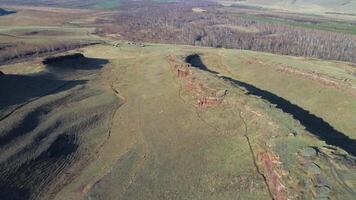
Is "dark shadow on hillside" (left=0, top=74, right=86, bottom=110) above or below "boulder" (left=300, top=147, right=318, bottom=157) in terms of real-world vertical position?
below

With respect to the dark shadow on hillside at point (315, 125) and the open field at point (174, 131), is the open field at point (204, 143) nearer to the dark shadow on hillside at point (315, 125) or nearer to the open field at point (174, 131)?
the open field at point (174, 131)

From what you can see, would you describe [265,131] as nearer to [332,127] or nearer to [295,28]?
[332,127]

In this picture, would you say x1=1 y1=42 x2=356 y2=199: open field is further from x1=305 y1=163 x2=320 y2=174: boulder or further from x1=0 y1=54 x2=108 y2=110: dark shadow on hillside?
x1=0 y1=54 x2=108 y2=110: dark shadow on hillside

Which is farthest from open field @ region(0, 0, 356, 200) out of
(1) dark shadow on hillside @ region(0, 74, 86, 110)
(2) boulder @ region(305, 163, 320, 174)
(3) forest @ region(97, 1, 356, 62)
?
(3) forest @ region(97, 1, 356, 62)

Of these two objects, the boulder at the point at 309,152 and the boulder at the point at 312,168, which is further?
the boulder at the point at 309,152

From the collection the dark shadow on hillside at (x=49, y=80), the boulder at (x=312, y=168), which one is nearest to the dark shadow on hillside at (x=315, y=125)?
the boulder at (x=312, y=168)

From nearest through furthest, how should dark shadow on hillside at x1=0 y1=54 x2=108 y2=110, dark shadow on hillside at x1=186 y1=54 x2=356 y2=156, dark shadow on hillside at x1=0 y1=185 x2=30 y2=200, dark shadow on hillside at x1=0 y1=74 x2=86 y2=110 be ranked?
dark shadow on hillside at x1=0 y1=185 x2=30 y2=200 → dark shadow on hillside at x1=186 y1=54 x2=356 y2=156 → dark shadow on hillside at x1=0 y1=74 x2=86 y2=110 → dark shadow on hillside at x1=0 y1=54 x2=108 y2=110

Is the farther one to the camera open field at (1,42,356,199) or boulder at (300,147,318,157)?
boulder at (300,147,318,157)

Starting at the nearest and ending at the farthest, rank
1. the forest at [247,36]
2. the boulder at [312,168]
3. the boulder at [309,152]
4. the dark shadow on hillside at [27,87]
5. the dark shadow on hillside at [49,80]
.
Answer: the boulder at [312,168], the boulder at [309,152], the dark shadow on hillside at [27,87], the dark shadow on hillside at [49,80], the forest at [247,36]

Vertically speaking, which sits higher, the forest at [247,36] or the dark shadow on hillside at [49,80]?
the dark shadow on hillside at [49,80]

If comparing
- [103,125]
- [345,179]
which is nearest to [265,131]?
[345,179]

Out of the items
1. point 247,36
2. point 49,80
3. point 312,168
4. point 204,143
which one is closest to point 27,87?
point 49,80

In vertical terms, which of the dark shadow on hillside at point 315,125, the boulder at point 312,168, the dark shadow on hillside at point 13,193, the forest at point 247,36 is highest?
the boulder at point 312,168
